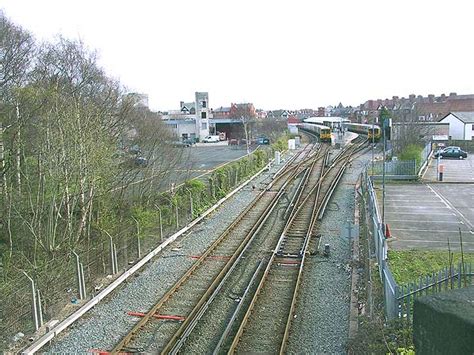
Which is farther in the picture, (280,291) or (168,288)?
(168,288)

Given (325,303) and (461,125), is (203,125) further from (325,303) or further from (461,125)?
(325,303)

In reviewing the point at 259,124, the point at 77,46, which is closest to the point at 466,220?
the point at 77,46

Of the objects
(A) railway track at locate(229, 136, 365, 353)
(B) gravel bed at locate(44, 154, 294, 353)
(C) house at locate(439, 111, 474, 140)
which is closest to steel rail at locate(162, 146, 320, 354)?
(A) railway track at locate(229, 136, 365, 353)

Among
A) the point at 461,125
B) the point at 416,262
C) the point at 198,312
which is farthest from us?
the point at 461,125

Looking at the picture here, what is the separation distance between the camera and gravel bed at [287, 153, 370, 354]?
921 centimetres

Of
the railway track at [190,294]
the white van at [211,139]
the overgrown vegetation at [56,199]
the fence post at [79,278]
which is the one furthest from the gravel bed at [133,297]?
the white van at [211,139]

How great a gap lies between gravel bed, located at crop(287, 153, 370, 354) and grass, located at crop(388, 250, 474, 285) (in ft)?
4.23

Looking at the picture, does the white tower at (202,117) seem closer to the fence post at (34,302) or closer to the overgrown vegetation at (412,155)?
the overgrown vegetation at (412,155)

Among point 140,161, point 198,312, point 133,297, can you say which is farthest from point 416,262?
point 140,161

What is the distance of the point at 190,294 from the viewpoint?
11867mm

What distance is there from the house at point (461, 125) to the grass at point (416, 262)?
50.6m

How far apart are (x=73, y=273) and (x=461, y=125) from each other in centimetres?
5906

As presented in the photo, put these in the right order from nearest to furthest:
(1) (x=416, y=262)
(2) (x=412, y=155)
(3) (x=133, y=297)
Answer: (3) (x=133, y=297) < (1) (x=416, y=262) < (2) (x=412, y=155)

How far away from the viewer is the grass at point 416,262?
1236 centimetres
